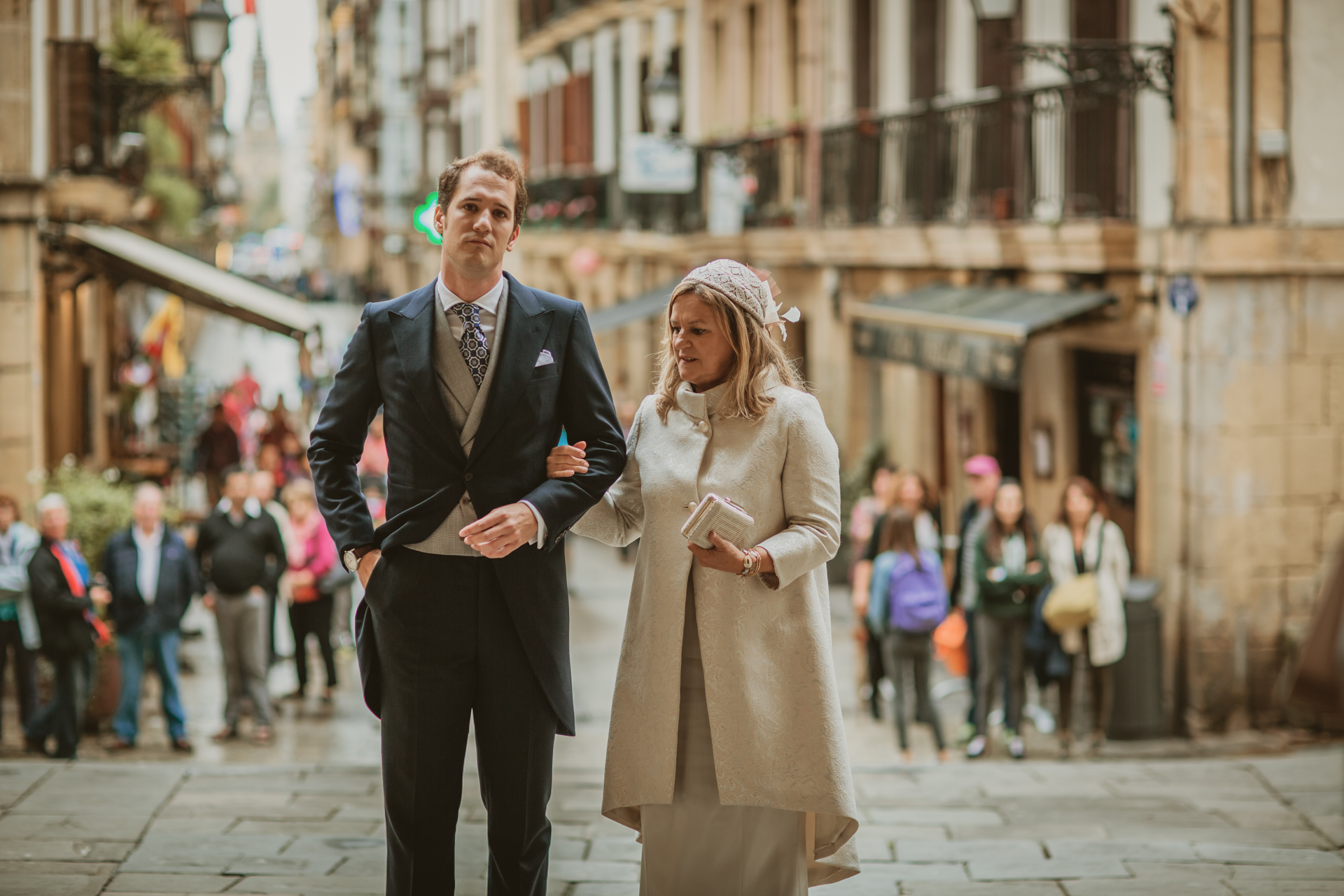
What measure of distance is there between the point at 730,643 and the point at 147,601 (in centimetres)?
674

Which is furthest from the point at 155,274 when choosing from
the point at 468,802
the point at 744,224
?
the point at 468,802

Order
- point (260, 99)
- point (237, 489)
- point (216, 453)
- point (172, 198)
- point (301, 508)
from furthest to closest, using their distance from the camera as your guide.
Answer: point (260, 99)
point (172, 198)
point (216, 453)
point (301, 508)
point (237, 489)

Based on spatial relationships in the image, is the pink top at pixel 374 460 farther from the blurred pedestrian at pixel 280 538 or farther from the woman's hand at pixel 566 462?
the woman's hand at pixel 566 462

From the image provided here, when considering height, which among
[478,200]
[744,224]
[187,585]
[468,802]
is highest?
[744,224]

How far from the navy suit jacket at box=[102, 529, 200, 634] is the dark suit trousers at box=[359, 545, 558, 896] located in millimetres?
6209

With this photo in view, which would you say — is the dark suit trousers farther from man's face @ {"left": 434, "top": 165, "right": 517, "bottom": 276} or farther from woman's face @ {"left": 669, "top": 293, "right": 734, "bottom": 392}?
man's face @ {"left": 434, "top": 165, "right": 517, "bottom": 276}

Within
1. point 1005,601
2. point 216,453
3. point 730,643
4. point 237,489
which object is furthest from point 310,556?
point 730,643

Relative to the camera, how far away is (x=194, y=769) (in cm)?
744

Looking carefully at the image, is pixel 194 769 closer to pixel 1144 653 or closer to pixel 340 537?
pixel 340 537

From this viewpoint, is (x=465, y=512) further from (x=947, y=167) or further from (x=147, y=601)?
(x=947, y=167)

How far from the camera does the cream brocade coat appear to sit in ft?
13.4

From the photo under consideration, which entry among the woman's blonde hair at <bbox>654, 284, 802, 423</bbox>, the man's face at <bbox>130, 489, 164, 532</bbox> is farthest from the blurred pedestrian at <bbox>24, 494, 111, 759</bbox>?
the woman's blonde hair at <bbox>654, 284, 802, 423</bbox>

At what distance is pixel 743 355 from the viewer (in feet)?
13.4

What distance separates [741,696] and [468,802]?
3423 mm
